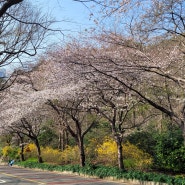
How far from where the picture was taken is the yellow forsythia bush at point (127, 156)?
16498 millimetres

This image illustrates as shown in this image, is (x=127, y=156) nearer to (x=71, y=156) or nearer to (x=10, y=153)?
(x=71, y=156)

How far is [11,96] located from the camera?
21703 mm

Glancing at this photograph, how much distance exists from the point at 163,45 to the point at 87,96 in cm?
580

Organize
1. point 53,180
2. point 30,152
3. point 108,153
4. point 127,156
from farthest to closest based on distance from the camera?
point 30,152 < point 108,153 < point 127,156 < point 53,180

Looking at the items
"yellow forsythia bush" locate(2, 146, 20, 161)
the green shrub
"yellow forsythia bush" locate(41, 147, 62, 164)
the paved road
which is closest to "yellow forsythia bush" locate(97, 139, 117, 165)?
the green shrub

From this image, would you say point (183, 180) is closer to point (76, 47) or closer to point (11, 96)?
point (76, 47)

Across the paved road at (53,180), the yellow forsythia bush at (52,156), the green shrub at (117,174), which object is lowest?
the paved road at (53,180)

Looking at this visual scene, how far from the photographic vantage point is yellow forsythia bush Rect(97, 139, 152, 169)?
16498 mm

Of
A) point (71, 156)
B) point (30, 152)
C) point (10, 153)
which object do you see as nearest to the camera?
point (71, 156)

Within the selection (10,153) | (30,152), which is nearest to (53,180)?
(30,152)

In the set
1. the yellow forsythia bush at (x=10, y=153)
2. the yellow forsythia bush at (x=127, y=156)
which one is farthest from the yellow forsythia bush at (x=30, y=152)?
the yellow forsythia bush at (x=127, y=156)

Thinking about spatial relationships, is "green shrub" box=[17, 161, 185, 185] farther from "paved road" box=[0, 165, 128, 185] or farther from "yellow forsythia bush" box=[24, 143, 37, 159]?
"yellow forsythia bush" box=[24, 143, 37, 159]

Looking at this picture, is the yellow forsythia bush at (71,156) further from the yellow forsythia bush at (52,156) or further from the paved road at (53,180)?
the paved road at (53,180)

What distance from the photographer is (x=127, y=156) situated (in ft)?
58.2
